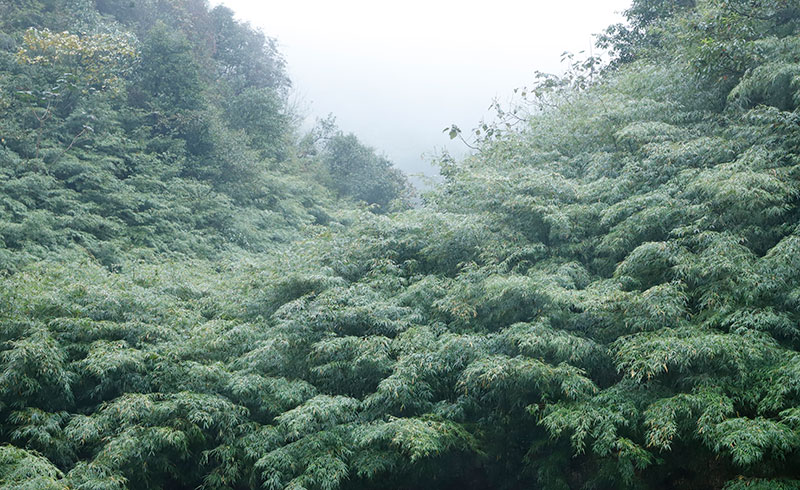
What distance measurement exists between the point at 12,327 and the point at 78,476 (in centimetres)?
230

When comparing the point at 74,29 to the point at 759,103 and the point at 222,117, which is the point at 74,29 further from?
the point at 759,103

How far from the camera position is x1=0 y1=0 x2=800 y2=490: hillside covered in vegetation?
5059 millimetres

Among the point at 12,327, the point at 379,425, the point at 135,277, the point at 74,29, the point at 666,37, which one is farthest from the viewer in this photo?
the point at 74,29

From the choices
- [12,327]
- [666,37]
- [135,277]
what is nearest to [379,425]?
[12,327]

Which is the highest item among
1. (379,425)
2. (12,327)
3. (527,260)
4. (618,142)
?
(618,142)

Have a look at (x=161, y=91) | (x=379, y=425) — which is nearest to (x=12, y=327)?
(x=379, y=425)

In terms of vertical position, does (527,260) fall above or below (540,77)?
below

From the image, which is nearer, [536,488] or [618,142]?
[536,488]

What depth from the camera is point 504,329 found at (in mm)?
6270

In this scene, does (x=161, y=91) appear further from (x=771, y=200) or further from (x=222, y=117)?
(x=771, y=200)

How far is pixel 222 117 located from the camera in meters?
21.1

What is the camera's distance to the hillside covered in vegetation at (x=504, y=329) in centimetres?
506

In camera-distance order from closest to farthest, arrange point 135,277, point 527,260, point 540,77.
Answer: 1. point 527,260
2. point 135,277
3. point 540,77

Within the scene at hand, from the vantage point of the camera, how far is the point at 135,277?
9.11 meters
